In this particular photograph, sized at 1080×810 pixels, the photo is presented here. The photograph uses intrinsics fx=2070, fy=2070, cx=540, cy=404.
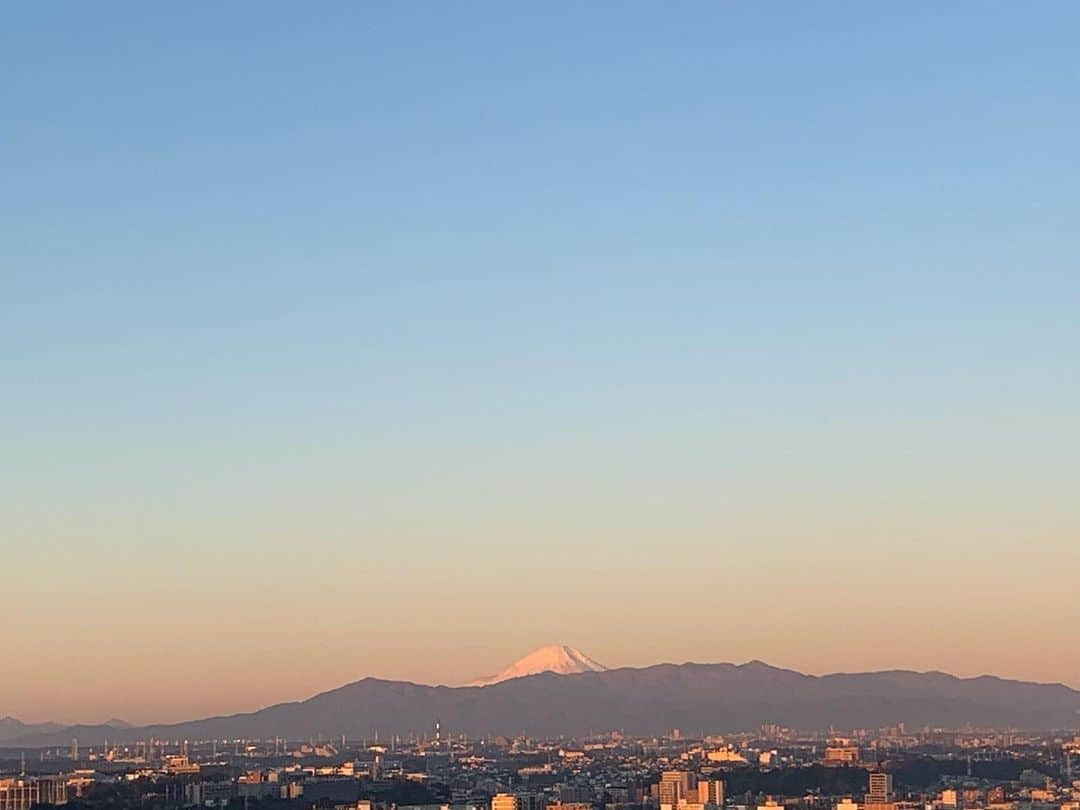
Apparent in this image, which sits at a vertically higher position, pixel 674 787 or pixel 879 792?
pixel 674 787

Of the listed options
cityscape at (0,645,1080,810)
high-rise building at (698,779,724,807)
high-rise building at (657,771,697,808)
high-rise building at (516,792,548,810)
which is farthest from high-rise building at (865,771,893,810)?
high-rise building at (516,792,548,810)

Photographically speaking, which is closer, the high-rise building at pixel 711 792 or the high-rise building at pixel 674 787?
the high-rise building at pixel 711 792

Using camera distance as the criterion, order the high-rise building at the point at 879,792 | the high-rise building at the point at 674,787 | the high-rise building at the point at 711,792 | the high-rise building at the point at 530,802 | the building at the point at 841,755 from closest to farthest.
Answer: the high-rise building at the point at 879,792
the high-rise building at the point at 530,802
the high-rise building at the point at 711,792
the high-rise building at the point at 674,787
the building at the point at 841,755

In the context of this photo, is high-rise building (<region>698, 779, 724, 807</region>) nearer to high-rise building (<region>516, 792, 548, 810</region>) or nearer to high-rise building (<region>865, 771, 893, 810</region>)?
high-rise building (<region>865, 771, 893, 810</region>)

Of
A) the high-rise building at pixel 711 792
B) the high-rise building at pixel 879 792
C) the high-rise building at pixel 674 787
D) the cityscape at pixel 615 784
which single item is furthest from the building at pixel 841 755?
the high-rise building at pixel 711 792

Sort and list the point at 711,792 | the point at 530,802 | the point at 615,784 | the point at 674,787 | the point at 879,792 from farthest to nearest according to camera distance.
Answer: the point at 615,784 → the point at 674,787 → the point at 879,792 → the point at 711,792 → the point at 530,802

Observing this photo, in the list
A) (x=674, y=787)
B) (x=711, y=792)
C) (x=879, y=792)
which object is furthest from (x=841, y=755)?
(x=711, y=792)

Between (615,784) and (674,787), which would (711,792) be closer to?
(674,787)

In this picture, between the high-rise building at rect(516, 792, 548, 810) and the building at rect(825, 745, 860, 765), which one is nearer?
the high-rise building at rect(516, 792, 548, 810)

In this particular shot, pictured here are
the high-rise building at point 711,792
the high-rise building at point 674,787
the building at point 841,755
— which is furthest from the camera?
the building at point 841,755

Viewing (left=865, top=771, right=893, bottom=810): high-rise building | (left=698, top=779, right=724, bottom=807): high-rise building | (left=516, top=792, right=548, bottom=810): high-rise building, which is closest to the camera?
(left=865, top=771, right=893, bottom=810): high-rise building

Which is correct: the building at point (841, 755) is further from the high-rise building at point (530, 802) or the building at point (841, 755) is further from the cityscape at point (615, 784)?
the high-rise building at point (530, 802)
